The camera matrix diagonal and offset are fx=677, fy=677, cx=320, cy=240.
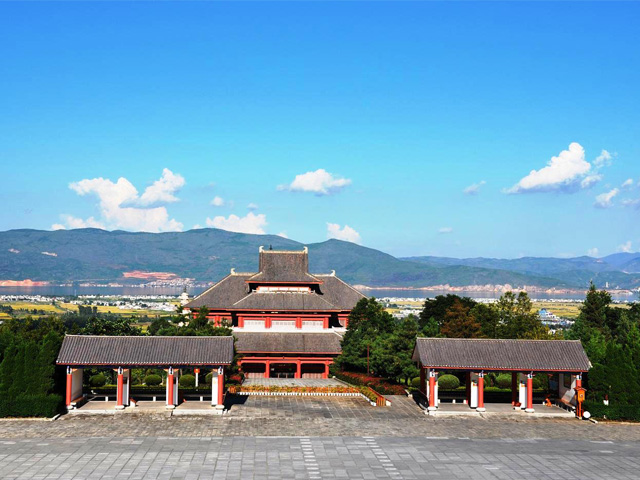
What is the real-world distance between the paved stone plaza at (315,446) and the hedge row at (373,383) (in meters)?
6.49

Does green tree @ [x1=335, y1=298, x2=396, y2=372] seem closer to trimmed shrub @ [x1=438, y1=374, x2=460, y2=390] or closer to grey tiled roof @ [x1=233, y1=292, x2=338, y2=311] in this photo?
grey tiled roof @ [x1=233, y1=292, x2=338, y2=311]

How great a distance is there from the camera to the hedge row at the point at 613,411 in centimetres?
4303

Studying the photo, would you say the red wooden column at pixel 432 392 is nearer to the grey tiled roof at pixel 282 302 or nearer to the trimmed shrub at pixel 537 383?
the trimmed shrub at pixel 537 383

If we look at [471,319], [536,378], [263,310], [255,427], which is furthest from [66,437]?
[471,319]

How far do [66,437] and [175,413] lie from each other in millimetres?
8278

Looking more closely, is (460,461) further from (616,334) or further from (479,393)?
(616,334)

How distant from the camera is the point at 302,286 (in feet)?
233

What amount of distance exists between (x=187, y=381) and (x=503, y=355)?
25971 millimetres

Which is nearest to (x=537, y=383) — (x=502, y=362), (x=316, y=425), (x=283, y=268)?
(x=502, y=362)

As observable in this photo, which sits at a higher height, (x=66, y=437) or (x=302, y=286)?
(x=302, y=286)

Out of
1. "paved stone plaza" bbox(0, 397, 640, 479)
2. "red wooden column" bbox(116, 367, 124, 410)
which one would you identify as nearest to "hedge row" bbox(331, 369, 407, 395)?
"paved stone plaza" bbox(0, 397, 640, 479)

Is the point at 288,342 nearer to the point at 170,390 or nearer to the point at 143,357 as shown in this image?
the point at 170,390

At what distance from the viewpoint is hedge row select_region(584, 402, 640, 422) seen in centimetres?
4303

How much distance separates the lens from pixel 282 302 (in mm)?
68188
